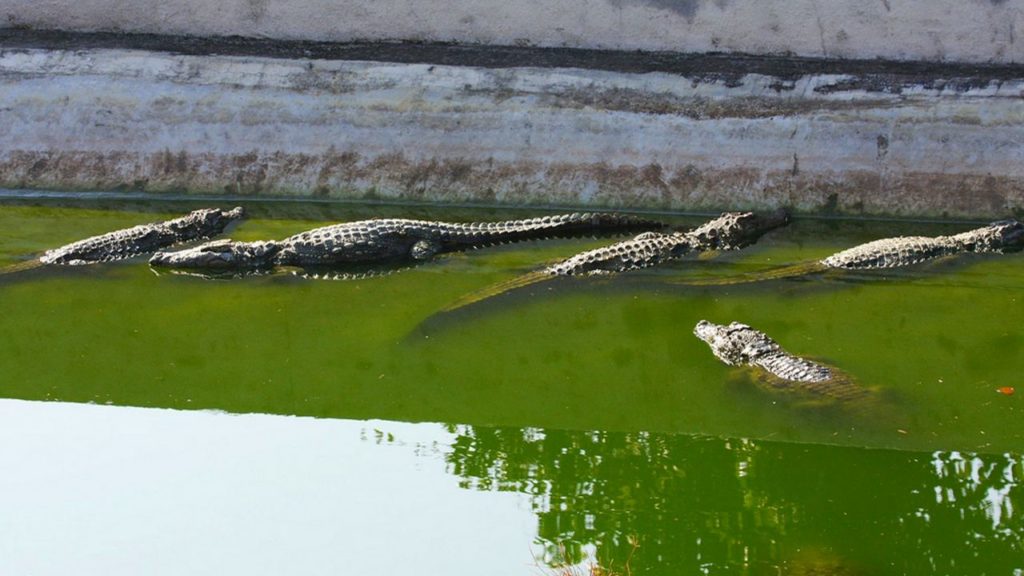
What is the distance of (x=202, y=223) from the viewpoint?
29.9 feet

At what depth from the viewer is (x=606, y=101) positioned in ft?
31.5

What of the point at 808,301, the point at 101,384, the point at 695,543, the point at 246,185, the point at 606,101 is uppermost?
the point at 606,101

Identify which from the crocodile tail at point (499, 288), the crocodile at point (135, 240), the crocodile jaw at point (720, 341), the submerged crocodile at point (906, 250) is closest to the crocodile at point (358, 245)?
the crocodile at point (135, 240)

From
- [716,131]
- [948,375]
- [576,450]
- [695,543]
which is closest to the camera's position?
[695,543]

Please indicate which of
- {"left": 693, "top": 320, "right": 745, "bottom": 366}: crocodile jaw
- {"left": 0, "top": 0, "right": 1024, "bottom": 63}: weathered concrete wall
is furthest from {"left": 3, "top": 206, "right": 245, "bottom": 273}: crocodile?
{"left": 693, "top": 320, "right": 745, "bottom": 366}: crocodile jaw

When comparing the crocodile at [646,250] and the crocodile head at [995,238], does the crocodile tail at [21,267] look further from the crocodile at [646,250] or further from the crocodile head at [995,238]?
the crocodile head at [995,238]

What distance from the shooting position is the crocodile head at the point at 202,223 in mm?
9008

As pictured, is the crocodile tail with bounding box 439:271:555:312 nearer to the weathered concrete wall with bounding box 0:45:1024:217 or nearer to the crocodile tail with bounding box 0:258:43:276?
the weathered concrete wall with bounding box 0:45:1024:217

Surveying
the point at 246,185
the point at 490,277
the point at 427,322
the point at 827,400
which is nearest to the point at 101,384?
the point at 427,322

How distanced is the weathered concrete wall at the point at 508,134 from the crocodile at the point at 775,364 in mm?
2510

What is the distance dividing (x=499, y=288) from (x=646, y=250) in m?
1.02

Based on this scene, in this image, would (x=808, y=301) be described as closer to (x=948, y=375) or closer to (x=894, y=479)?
(x=948, y=375)

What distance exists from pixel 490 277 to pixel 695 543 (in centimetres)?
332

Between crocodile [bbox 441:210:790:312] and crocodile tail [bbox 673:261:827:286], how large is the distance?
0.35 meters
